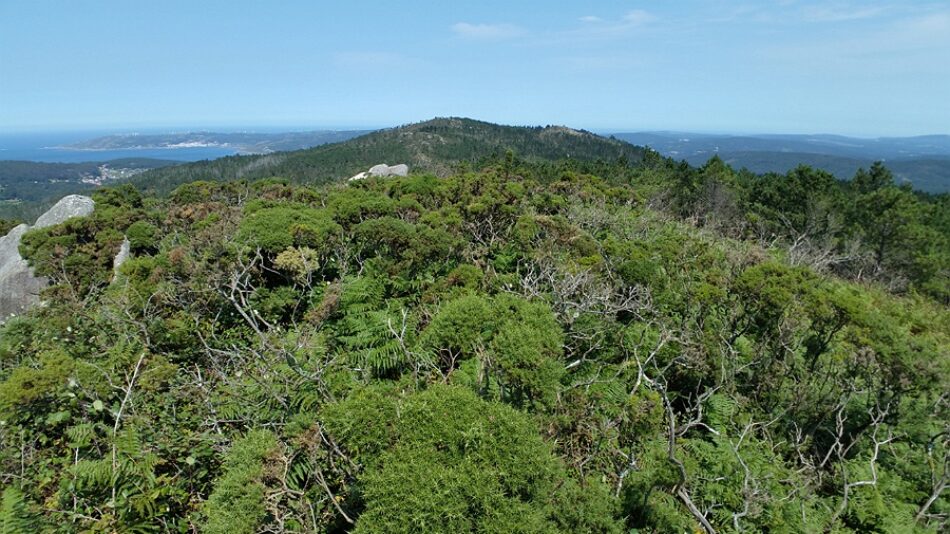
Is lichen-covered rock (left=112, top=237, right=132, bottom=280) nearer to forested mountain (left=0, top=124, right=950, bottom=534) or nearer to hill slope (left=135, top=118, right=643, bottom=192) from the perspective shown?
forested mountain (left=0, top=124, right=950, bottom=534)

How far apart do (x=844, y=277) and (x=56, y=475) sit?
29318 mm

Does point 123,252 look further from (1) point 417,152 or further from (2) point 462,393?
(1) point 417,152

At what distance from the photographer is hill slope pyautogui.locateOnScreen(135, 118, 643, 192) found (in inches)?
3684

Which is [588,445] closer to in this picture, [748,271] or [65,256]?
[748,271]

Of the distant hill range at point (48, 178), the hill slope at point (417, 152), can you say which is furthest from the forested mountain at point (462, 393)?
the distant hill range at point (48, 178)

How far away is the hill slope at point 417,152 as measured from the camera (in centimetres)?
9356

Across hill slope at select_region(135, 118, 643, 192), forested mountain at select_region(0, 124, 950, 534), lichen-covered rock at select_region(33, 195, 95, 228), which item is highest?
hill slope at select_region(135, 118, 643, 192)

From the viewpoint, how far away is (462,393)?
156 inches

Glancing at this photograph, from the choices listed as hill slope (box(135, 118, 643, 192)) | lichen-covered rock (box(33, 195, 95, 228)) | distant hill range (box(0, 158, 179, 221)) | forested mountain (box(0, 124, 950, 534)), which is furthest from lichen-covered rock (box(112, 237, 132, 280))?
distant hill range (box(0, 158, 179, 221))

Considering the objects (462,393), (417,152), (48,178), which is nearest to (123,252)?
(462,393)

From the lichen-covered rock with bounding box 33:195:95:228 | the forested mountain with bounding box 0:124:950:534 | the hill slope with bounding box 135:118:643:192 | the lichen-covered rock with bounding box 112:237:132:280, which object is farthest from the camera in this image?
the hill slope with bounding box 135:118:643:192

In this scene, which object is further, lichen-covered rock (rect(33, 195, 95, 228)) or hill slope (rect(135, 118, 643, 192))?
hill slope (rect(135, 118, 643, 192))

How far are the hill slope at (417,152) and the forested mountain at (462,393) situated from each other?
7748cm

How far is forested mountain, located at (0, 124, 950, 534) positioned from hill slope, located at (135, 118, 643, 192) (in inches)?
3051
